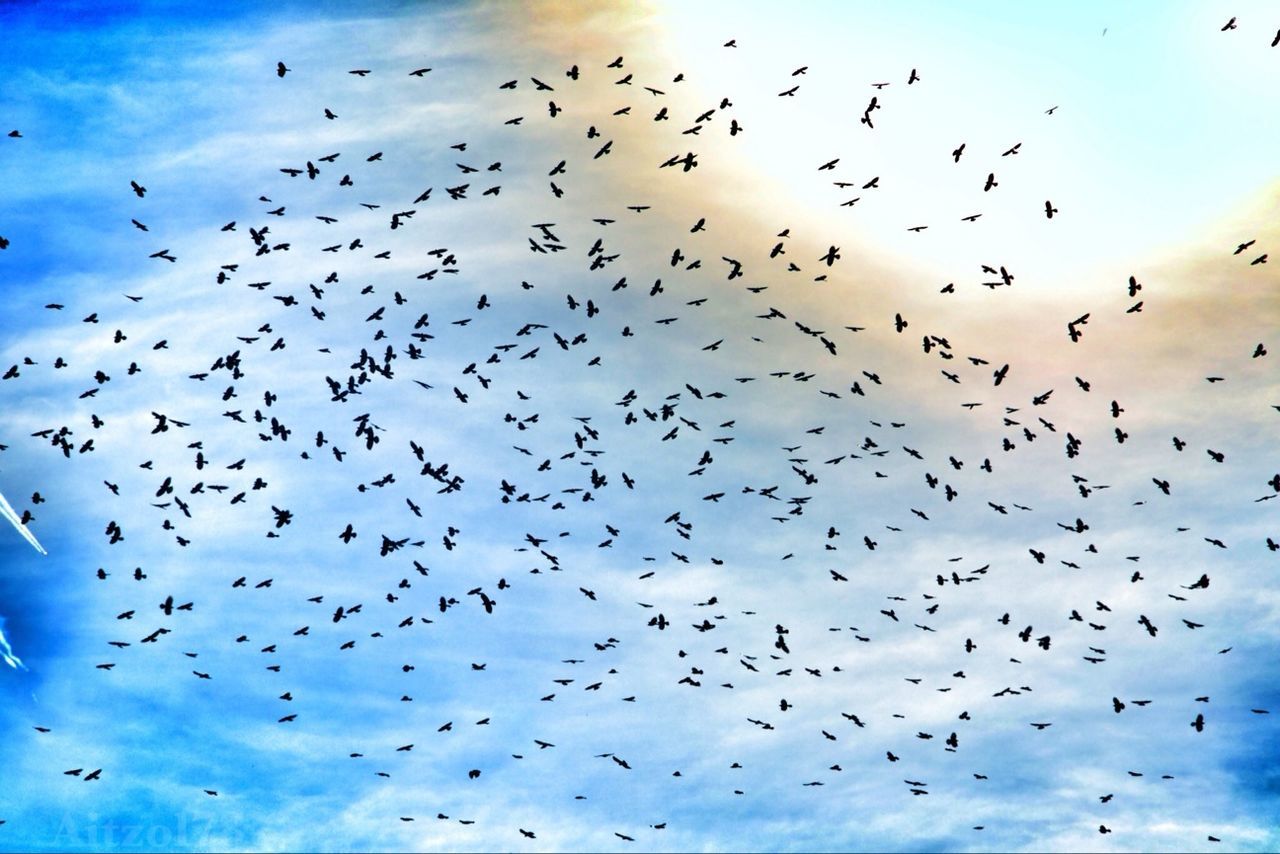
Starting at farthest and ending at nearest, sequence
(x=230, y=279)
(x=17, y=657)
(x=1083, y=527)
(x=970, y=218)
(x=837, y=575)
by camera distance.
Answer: (x=17, y=657)
(x=837, y=575)
(x=1083, y=527)
(x=230, y=279)
(x=970, y=218)

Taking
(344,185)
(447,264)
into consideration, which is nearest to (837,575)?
(447,264)

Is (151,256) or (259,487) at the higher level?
(151,256)

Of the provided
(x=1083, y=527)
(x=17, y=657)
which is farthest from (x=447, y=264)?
(x=17, y=657)

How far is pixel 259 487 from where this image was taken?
223 ft

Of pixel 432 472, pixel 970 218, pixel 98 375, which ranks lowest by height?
pixel 432 472

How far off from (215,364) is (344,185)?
11021 mm

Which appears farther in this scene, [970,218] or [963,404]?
[963,404]

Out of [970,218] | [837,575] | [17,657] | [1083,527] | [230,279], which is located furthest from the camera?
[17,657]

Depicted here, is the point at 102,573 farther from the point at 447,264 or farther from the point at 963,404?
the point at 963,404

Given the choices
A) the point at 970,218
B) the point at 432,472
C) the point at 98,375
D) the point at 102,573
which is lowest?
the point at 102,573

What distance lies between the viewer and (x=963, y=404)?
7156 cm

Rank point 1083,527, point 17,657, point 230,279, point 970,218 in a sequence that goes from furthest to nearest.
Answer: point 17,657, point 1083,527, point 230,279, point 970,218

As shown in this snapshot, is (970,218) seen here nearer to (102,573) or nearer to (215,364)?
(215,364)

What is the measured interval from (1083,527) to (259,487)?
143 ft
